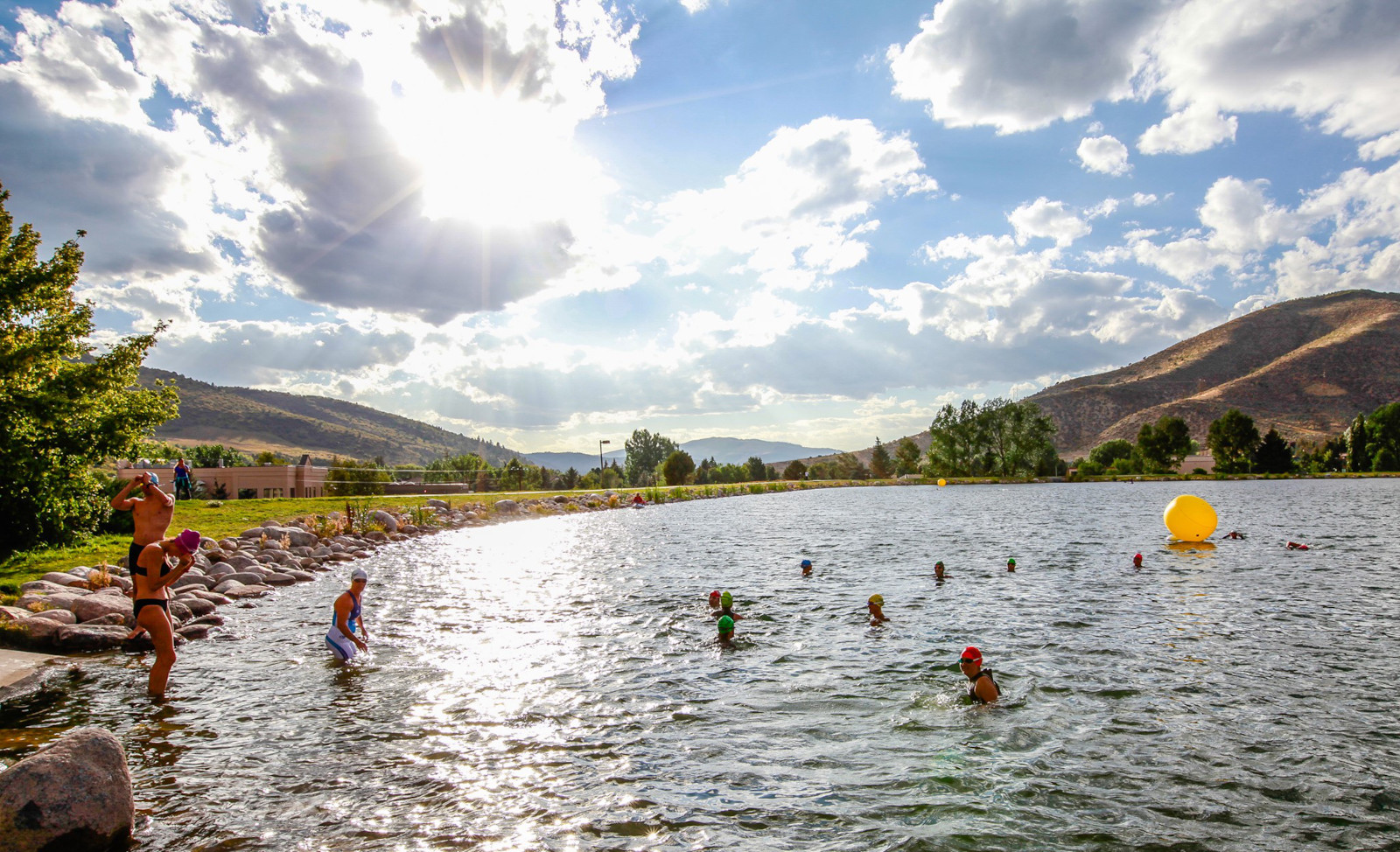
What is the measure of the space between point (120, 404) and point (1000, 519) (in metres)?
49.2

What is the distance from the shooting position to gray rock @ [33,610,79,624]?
45.4 ft

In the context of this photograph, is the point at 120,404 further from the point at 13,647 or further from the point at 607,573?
the point at 607,573

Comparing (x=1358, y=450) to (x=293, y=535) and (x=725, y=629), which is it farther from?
(x=293, y=535)

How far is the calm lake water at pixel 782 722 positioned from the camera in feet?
22.7

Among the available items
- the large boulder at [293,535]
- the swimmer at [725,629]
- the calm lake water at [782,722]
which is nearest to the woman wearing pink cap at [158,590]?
the calm lake water at [782,722]

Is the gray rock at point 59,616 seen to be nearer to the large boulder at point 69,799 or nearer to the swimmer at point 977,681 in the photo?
the large boulder at point 69,799

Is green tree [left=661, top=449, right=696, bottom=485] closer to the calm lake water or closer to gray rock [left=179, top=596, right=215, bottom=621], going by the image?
the calm lake water

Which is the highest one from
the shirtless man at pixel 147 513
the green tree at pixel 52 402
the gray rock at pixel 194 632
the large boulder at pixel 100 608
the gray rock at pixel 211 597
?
the green tree at pixel 52 402

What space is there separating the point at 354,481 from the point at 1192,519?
6093cm

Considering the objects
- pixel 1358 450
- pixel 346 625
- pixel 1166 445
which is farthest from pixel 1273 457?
pixel 346 625

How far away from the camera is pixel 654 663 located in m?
13.0

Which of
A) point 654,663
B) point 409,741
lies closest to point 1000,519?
point 654,663

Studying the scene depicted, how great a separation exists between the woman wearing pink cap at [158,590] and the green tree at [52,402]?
11.1 metres

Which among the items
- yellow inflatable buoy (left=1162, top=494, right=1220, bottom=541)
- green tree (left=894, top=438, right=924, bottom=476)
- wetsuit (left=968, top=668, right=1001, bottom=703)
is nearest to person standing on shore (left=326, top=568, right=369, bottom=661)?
wetsuit (left=968, top=668, right=1001, bottom=703)
